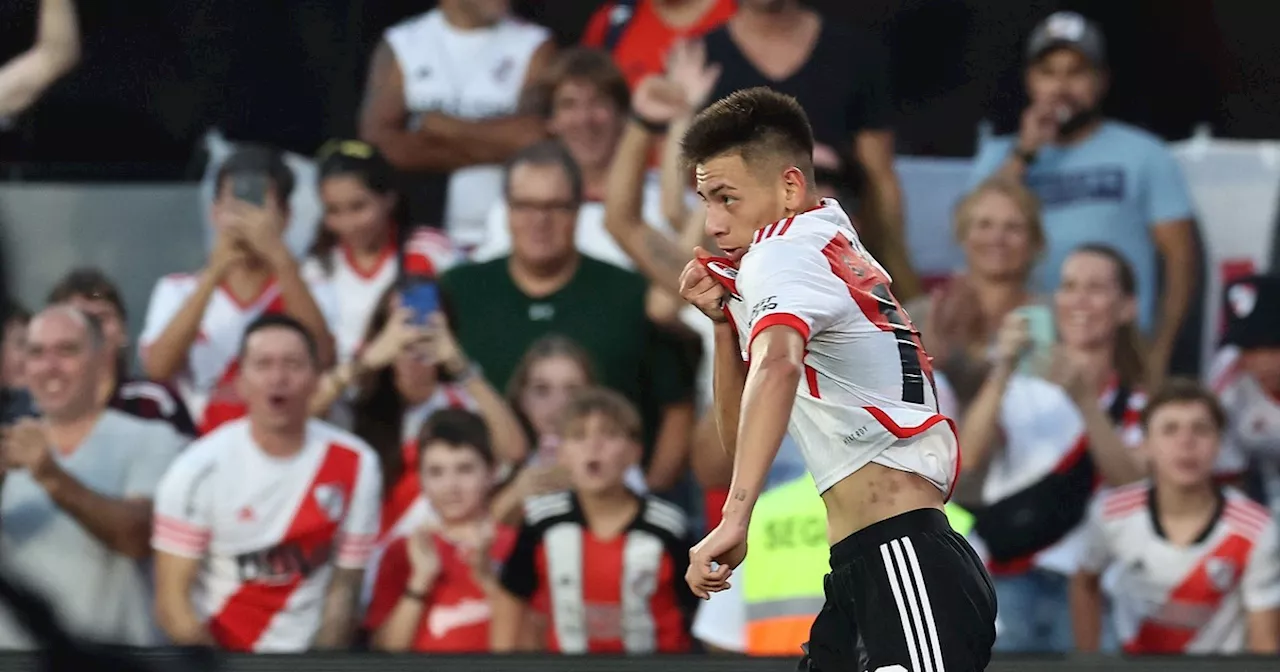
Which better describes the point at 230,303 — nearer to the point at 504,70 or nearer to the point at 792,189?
the point at 504,70

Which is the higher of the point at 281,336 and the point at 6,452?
the point at 281,336

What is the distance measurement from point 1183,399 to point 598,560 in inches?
84.7

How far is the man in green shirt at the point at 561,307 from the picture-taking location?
258 inches

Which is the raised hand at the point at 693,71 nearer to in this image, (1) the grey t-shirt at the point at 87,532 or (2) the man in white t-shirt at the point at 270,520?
(2) the man in white t-shirt at the point at 270,520

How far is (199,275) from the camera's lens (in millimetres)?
6781

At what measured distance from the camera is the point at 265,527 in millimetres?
6434

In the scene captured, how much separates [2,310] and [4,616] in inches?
45.8

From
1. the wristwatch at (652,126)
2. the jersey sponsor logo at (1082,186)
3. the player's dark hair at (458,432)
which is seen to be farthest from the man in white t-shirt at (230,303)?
the jersey sponsor logo at (1082,186)

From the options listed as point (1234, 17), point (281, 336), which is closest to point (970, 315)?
point (1234, 17)

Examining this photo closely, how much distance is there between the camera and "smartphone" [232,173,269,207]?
6777mm

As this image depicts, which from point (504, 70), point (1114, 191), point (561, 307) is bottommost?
point (561, 307)

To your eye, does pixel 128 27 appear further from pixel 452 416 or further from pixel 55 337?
pixel 452 416

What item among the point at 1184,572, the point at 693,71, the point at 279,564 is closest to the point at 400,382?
the point at 279,564

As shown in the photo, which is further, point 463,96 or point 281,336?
point 463,96
